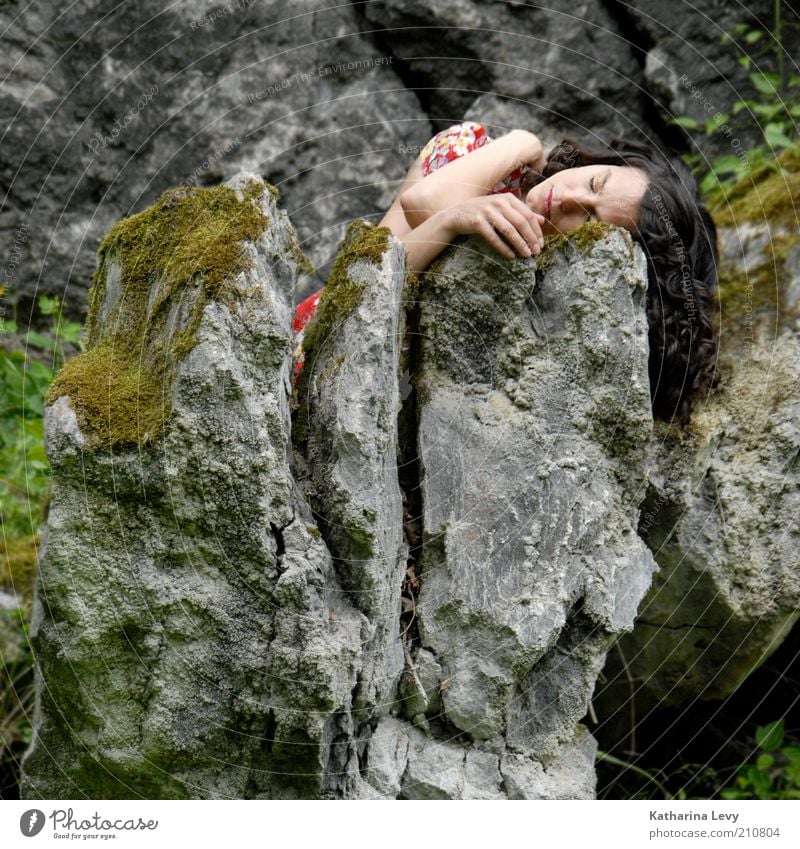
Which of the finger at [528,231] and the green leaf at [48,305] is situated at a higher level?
the finger at [528,231]

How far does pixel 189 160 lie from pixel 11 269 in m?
1.14

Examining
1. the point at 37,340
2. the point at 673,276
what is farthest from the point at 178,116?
the point at 673,276

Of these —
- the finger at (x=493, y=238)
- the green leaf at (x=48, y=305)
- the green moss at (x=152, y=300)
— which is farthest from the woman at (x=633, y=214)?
the green leaf at (x=48, y=305)

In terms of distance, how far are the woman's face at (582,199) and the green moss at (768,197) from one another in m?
0.82

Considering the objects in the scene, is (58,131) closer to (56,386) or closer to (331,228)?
(331,228)

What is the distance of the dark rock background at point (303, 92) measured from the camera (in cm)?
481

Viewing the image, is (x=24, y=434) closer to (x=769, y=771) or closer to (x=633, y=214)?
(x=633, y=214)

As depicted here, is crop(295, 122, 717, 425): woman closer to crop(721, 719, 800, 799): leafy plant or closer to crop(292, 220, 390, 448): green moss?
crop(292, 220, 390, 448): green moss

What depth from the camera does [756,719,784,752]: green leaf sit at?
3691 millimetres

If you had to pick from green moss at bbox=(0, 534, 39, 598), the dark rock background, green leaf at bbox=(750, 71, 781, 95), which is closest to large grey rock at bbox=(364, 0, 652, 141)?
the dark rock background

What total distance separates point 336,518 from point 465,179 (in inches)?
52.1

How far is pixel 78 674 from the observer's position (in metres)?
2.44

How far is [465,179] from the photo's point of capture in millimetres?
3156

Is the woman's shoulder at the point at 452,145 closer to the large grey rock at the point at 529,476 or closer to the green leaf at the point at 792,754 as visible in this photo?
the large grey rock at the point at 529,476
